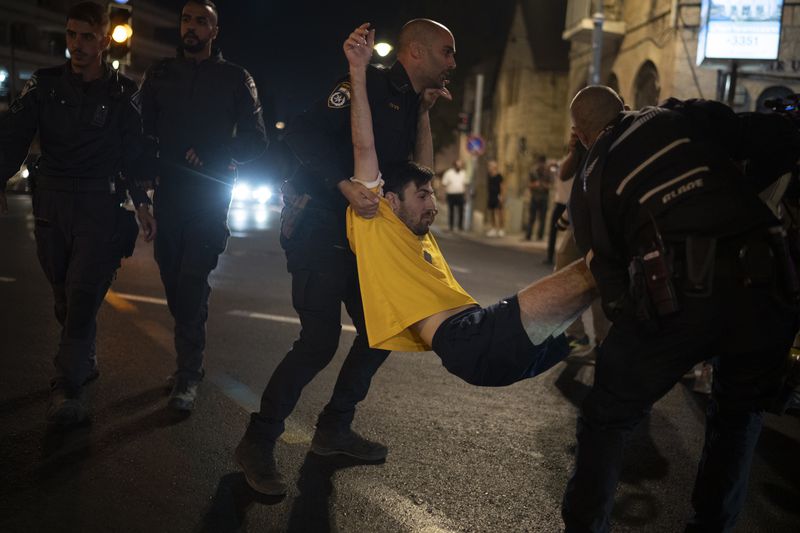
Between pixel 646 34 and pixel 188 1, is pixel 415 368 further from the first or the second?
pixel 646 34

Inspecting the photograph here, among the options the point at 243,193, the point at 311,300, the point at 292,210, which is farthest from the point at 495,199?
the point at 311,300

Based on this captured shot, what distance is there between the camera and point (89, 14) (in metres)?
4.38

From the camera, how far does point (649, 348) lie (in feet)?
8.20

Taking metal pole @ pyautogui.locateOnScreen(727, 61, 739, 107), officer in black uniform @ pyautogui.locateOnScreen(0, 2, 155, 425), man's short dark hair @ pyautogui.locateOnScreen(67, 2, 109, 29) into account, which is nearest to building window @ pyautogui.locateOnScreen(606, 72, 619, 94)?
metal pole @ pyautogui.locateOnScreen(727, 61, 739, 107)

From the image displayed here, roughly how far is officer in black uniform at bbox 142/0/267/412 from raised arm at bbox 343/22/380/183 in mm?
1694

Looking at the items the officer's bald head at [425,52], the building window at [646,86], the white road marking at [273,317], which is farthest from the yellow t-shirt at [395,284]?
the building window at [646,86]

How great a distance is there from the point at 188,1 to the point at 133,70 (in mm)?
74167

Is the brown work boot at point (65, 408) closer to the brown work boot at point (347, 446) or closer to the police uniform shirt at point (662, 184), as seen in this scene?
the brown work boot at point (347, 446)

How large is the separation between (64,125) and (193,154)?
71 centimetres

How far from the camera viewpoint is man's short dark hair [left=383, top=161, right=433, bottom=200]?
3.33 metres

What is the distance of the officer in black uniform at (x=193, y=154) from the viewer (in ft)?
15.2

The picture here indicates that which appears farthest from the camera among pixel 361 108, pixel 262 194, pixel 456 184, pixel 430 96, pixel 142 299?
pixel 262 194

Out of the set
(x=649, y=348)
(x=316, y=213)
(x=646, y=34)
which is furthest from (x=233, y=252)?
(x=646, y=34)

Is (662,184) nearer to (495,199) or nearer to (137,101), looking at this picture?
(137,101)
